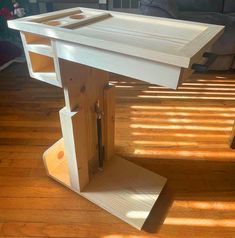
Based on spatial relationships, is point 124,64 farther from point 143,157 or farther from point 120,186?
point 143,157

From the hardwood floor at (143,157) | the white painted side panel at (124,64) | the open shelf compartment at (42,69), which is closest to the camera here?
the white painted side panel at (124,64)

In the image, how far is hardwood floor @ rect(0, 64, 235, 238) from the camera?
1.03 m

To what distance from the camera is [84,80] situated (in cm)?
93

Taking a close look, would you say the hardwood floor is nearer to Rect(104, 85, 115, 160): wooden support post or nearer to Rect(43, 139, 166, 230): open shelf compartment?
Rect(43, 139, 166, 230): open shelf compartment

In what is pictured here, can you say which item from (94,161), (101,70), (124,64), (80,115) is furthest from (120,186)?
(124,64)

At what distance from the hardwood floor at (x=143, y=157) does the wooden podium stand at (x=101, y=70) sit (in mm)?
80

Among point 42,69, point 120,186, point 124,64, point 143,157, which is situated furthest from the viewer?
point 143,157

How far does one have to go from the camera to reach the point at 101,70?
3.31 ft

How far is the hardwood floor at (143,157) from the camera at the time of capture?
103 centimetres

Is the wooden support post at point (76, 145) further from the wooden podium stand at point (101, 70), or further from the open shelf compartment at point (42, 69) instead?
the open shelf compartment at point (42, 69)

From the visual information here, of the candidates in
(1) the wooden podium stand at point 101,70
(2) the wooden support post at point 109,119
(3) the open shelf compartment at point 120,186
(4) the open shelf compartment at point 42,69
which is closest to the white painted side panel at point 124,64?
(1) the wooden podium stand at point 101,70

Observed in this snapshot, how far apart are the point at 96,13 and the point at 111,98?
13.7 inches

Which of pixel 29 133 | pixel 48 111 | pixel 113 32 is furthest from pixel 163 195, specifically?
pixel 48 111

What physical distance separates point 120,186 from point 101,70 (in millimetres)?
525
